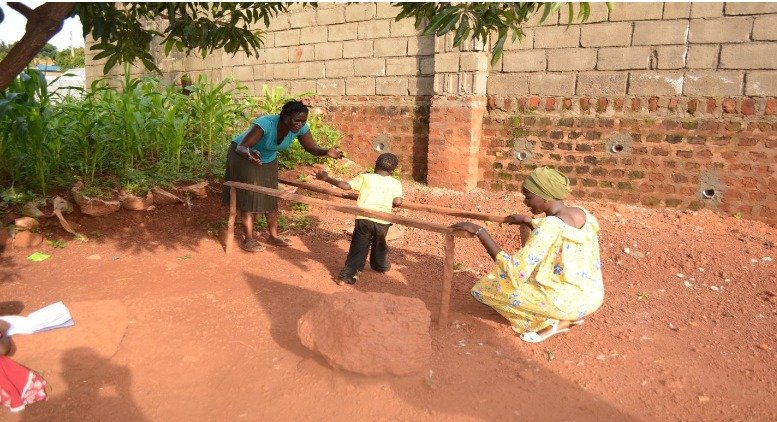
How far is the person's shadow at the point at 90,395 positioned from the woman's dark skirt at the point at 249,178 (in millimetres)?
1892

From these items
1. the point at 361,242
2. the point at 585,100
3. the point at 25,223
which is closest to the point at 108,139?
the point at 25,223

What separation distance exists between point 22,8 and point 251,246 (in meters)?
2.56

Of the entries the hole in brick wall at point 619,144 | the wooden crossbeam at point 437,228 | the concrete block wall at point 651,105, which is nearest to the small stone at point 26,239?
the wooden crossbeam at point 437,228

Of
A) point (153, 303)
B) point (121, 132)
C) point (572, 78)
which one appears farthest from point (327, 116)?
point (153, 303)

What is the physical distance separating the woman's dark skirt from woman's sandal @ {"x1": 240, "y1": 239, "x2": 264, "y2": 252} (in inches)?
11.4

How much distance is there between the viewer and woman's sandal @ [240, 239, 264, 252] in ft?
14.7

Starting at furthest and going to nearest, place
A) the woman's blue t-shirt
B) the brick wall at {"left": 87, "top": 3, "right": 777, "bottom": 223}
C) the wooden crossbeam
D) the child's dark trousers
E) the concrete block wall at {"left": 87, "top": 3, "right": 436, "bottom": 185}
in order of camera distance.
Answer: the concrete block wall at {"left": 87, "top": 3, "right": 436, "bottom": 185}
the brick wall at {"left": 87, "top": 3, "right": 777, "bottom": 223}
the woman's blue t-shirt
the child's dark trousers
the wooden crossbeam

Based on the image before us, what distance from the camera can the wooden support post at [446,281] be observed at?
2980 mm

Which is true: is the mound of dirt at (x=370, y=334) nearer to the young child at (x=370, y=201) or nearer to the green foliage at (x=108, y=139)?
the young child at (x=370, y=201)

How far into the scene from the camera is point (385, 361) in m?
2.53

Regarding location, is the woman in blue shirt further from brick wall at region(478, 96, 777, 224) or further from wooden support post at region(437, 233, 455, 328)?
brick wall at region(478, 96, 777, 224)

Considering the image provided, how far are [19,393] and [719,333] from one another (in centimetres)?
380

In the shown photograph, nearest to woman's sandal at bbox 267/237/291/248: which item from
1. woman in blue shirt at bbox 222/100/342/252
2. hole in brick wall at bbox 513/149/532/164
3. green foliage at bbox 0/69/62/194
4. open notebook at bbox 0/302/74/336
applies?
woman in blue shirt at bbox 222/100/342/252

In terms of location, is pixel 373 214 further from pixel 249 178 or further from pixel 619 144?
pixel 619 144
